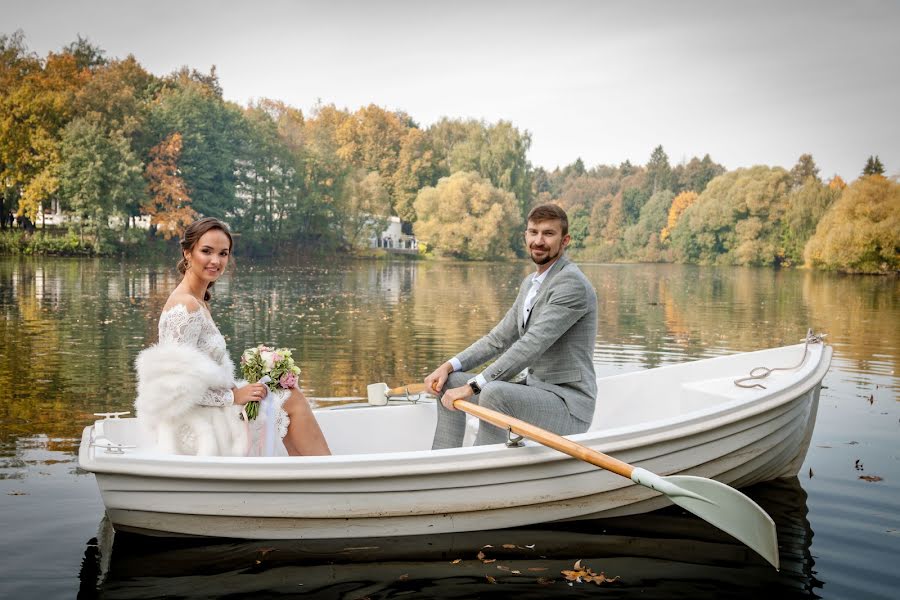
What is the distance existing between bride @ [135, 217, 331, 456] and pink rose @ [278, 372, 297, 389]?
0.04 metres

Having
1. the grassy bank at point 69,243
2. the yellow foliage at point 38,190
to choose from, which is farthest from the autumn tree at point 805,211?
the yellow foliage at point 38,190

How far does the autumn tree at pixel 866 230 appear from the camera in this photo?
3500 cm

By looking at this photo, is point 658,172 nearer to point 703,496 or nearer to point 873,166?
point 873,166

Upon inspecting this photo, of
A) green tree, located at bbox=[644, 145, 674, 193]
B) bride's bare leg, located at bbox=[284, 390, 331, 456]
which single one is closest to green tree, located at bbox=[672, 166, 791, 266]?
green tree, located at bbox=[644, 145, 674, 193]

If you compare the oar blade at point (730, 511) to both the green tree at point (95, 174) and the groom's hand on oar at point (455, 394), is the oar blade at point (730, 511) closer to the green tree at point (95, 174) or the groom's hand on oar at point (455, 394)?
the groom's hand on oar at point (455, 394)

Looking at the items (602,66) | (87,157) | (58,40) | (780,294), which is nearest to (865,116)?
(602,66)

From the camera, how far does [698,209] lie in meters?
55.2

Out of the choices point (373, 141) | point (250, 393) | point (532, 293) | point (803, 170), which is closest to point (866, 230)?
point (803, 170)

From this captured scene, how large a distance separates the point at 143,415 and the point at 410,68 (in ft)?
214

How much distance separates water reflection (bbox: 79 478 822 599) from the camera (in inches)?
131

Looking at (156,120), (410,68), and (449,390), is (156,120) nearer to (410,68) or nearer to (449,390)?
(410,68)

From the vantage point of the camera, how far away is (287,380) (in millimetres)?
3734

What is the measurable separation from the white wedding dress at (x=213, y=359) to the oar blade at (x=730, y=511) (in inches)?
69.4

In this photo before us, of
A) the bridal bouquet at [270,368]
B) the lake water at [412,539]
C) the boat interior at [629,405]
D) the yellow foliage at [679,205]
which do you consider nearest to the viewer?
the lake water at [412,539]
